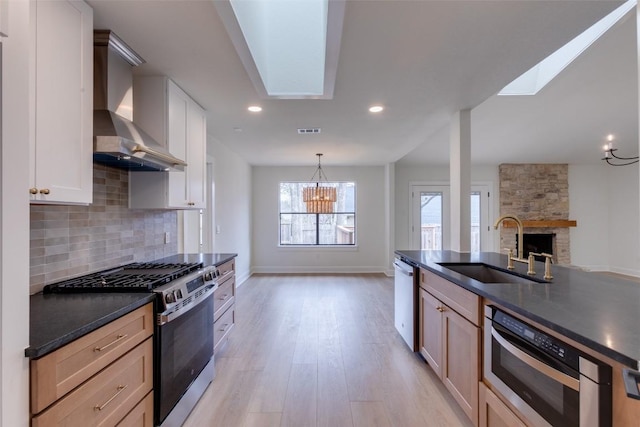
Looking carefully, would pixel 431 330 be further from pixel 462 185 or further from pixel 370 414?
pixel 462 185

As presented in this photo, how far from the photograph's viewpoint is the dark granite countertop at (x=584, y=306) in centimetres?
97

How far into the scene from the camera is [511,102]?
448cm

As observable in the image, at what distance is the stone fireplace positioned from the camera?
6.73 metres

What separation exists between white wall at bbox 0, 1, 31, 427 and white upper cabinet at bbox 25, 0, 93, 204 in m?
A: 0.34

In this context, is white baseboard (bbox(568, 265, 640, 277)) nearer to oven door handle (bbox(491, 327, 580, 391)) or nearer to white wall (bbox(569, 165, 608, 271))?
white wall (bbox(569, 165, 608, 271))

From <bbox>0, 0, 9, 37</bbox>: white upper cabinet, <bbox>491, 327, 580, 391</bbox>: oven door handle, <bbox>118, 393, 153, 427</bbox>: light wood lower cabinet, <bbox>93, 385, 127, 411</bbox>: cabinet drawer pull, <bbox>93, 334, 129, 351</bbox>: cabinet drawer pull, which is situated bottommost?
<bbox>118, 393, 153, 427</bbox>: light wood lower cabinet

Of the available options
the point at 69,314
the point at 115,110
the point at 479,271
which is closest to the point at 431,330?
the point at 479,271

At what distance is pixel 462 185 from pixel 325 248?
4.08m

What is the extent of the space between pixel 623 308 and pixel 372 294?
3916 millimetres

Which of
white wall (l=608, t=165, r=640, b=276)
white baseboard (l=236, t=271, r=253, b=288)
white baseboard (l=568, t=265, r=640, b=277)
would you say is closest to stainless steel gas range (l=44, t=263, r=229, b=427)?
white baseboard (l=236, t=271, r=253, b=288)

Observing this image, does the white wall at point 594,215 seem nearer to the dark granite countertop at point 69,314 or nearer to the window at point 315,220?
the window at point 315,220

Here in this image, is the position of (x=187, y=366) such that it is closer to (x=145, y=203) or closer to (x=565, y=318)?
(x=145, y=203)

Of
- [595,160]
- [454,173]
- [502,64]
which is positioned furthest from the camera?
[595,160]

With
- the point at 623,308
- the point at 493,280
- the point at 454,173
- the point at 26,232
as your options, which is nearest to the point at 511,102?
the point at 454,173
